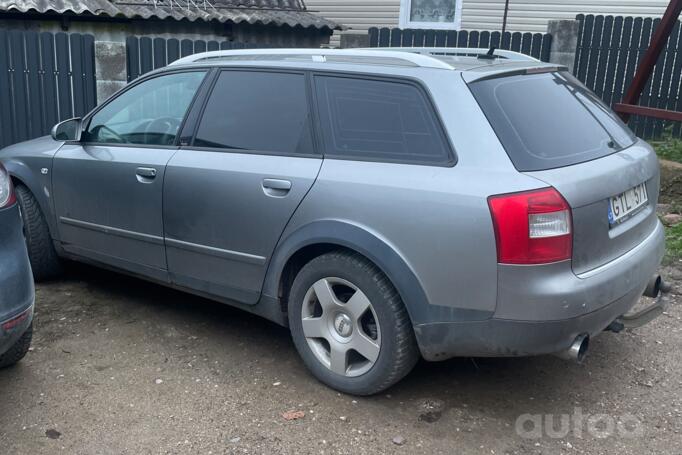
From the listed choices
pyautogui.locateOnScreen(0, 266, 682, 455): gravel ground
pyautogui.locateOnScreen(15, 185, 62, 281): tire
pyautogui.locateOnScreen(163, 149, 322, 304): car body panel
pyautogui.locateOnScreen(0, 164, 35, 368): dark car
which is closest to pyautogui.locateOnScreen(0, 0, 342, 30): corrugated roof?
pyautogui.locateOnScreen(15, 185, 62, 281): tire

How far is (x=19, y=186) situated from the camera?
16.9 feet

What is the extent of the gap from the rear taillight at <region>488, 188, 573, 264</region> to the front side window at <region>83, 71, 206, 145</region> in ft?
7.04

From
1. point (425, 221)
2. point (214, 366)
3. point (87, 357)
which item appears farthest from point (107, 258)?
point (425, 221)

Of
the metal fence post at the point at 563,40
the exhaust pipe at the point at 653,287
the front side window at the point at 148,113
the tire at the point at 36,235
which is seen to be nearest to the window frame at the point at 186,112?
the front side window at the point at 148,113

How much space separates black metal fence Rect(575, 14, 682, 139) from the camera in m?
10.4

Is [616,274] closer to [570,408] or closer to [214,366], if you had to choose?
[570,408]

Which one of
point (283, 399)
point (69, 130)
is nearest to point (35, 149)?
point (69, 130)

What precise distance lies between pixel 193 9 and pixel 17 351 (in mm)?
9360

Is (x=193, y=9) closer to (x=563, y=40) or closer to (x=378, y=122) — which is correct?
(x=563, y=40)

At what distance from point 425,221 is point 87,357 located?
2158 millimetres

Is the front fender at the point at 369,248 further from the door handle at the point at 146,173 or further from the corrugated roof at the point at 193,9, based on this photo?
the corrugated roof at the point at 193,9

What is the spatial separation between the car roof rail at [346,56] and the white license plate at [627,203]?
3.27 feet

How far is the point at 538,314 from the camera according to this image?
3037mm

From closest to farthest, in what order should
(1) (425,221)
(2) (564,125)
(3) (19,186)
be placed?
1. (1) (425,221)
2. (2) (564,125)
3. (3) (19,186)
